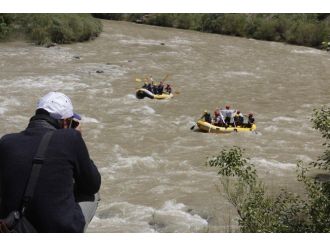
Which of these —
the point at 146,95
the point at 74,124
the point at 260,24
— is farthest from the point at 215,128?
the point at 260,24

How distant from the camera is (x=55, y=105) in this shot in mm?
2537

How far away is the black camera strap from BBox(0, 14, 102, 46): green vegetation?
23055mm

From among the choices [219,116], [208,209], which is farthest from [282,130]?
[208,209]

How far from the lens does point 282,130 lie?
1451cm

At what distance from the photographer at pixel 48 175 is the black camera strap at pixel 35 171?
0.04ft

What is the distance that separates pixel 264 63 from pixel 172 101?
7.10 meters

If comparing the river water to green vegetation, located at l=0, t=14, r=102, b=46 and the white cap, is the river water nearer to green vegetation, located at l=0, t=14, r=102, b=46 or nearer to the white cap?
green vegetation, located at l=0, t=14, r=102, b=46

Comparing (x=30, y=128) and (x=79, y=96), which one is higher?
(x=30, y=128)

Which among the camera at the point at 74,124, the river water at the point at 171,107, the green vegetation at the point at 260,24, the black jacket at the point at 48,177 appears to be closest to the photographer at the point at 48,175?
the black jacket at the point at 48,177

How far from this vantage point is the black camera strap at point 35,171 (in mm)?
2334

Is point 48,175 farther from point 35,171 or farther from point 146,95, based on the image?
point 146,95

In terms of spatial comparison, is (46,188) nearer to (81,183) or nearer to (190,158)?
(81,183)

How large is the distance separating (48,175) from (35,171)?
0.06 meters

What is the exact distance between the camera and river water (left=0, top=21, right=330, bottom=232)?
938 cm
